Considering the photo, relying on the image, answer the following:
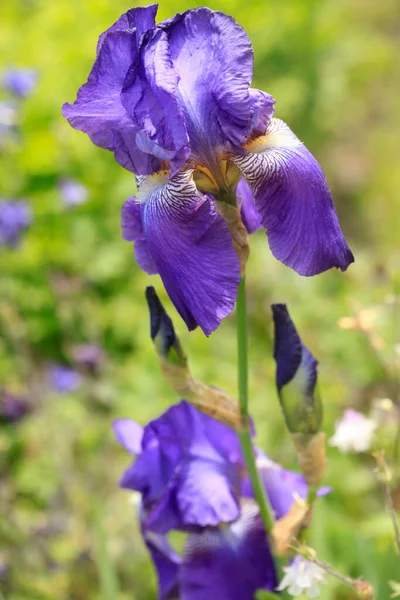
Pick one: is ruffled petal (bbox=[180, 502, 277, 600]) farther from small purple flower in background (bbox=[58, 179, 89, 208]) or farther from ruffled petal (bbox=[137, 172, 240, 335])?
small purple flower in background (bbox=[58, 179, 89, 208])

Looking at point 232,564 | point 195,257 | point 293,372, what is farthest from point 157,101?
point 232,564

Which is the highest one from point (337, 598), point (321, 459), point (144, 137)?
point (144, 137)

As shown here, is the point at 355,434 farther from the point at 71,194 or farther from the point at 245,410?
the point at 71,194

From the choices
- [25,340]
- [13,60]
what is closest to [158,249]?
[25,340]

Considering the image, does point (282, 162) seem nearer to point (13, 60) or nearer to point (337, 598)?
point (337, 598)

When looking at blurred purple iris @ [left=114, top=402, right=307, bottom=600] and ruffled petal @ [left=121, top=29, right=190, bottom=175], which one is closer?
ruffled petal @ [left=121, top=29, right=190, bottom=175]

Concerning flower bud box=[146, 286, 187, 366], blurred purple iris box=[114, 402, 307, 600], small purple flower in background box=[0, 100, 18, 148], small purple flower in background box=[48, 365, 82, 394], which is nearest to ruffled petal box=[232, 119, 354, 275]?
flower bud box=[146, 286, 187, 366]

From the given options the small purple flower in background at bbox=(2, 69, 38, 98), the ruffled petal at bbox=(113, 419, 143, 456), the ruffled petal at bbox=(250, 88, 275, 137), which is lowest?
the ruffled petal at bbox=(113, 419, 143, 456)
